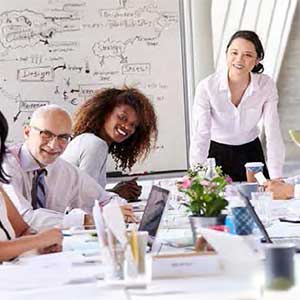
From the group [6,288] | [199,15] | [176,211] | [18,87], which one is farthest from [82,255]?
[199,15]

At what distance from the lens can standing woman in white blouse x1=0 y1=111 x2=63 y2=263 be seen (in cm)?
217

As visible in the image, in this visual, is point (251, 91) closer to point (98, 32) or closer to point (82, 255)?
point (98, 32)

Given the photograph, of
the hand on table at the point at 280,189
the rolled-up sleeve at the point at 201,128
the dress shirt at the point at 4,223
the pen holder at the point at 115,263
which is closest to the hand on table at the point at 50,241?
the dress shirt at the point at 4,223

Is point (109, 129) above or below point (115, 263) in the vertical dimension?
above

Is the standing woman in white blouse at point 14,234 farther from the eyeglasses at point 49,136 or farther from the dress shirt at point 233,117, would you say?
the dress shirt at point 233,117

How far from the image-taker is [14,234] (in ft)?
8.23

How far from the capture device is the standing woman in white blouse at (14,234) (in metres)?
2.17

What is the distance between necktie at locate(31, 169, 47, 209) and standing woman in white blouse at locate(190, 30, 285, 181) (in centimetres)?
121

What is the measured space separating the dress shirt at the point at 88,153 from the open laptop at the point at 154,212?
122 cm

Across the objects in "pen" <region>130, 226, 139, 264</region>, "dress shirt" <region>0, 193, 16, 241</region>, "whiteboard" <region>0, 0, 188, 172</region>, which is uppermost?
"whiteboard" <region>0, 0, 188, 172</region>

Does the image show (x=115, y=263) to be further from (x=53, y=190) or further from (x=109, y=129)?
(x=109, y=129)

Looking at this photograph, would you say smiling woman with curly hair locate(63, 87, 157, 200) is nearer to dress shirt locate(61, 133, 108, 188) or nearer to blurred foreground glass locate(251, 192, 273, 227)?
dress shirt locate(61, 133, 108, 188)

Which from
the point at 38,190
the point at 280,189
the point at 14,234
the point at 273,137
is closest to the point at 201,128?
the point at 273,137

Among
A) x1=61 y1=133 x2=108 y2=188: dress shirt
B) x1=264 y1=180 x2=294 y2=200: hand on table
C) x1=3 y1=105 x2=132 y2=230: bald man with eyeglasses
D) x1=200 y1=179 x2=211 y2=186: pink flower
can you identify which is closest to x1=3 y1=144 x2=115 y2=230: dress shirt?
x1=3 y1=105 x2=132 y2=230: bald man with eyeglasses
